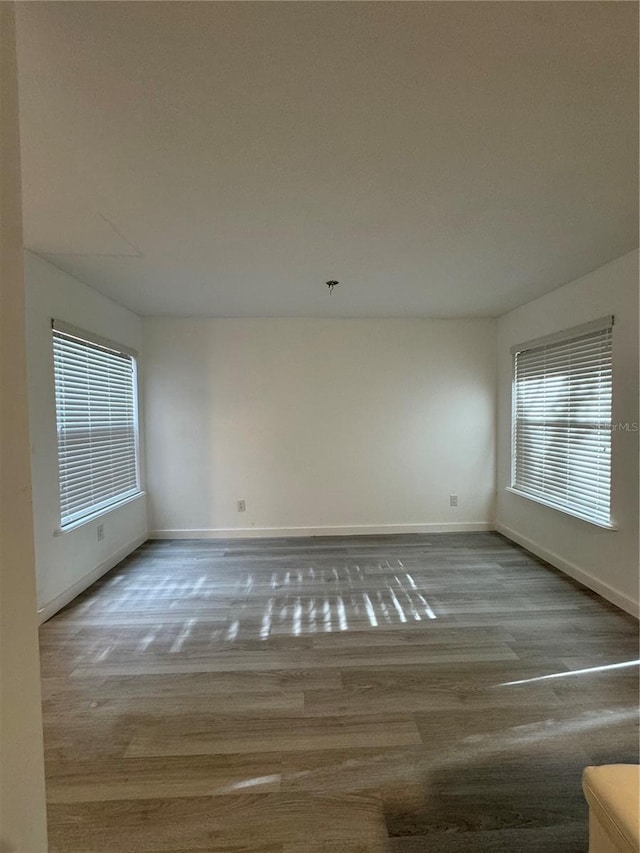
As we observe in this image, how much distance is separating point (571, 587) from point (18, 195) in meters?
3.74

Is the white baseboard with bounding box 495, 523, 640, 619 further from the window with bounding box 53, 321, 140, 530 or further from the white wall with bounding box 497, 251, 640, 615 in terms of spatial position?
the window with bounding box 53, 321, 140, 530

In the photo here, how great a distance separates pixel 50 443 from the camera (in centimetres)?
247

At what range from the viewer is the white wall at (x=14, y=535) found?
822mm

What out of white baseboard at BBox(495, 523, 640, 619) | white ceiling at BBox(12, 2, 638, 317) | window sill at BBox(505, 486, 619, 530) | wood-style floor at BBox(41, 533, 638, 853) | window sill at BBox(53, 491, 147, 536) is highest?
white ceiling at BBox(12, 2, 638, 317)

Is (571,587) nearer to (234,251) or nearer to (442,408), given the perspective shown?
(442,408)

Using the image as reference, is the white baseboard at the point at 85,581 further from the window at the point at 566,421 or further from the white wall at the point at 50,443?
the window at the point at 566,421

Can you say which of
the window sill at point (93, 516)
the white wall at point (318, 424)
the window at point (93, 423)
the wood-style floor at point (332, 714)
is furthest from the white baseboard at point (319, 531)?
the wood-style floor at point (332, 714)

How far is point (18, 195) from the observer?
883 mm

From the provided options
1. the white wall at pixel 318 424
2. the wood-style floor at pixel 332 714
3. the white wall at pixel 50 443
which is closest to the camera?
the wood-style floor at pixel 332 714

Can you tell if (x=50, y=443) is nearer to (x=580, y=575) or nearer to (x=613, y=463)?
(x=613, y=463)

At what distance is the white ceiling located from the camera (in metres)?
0.97

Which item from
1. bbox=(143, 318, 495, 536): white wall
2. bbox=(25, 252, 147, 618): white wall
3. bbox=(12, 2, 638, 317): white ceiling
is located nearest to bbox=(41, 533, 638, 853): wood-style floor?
bbox=(25, 252, 147, 618): white wall

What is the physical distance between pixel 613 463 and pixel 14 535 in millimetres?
3261

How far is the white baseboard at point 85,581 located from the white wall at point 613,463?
12.7 feet
